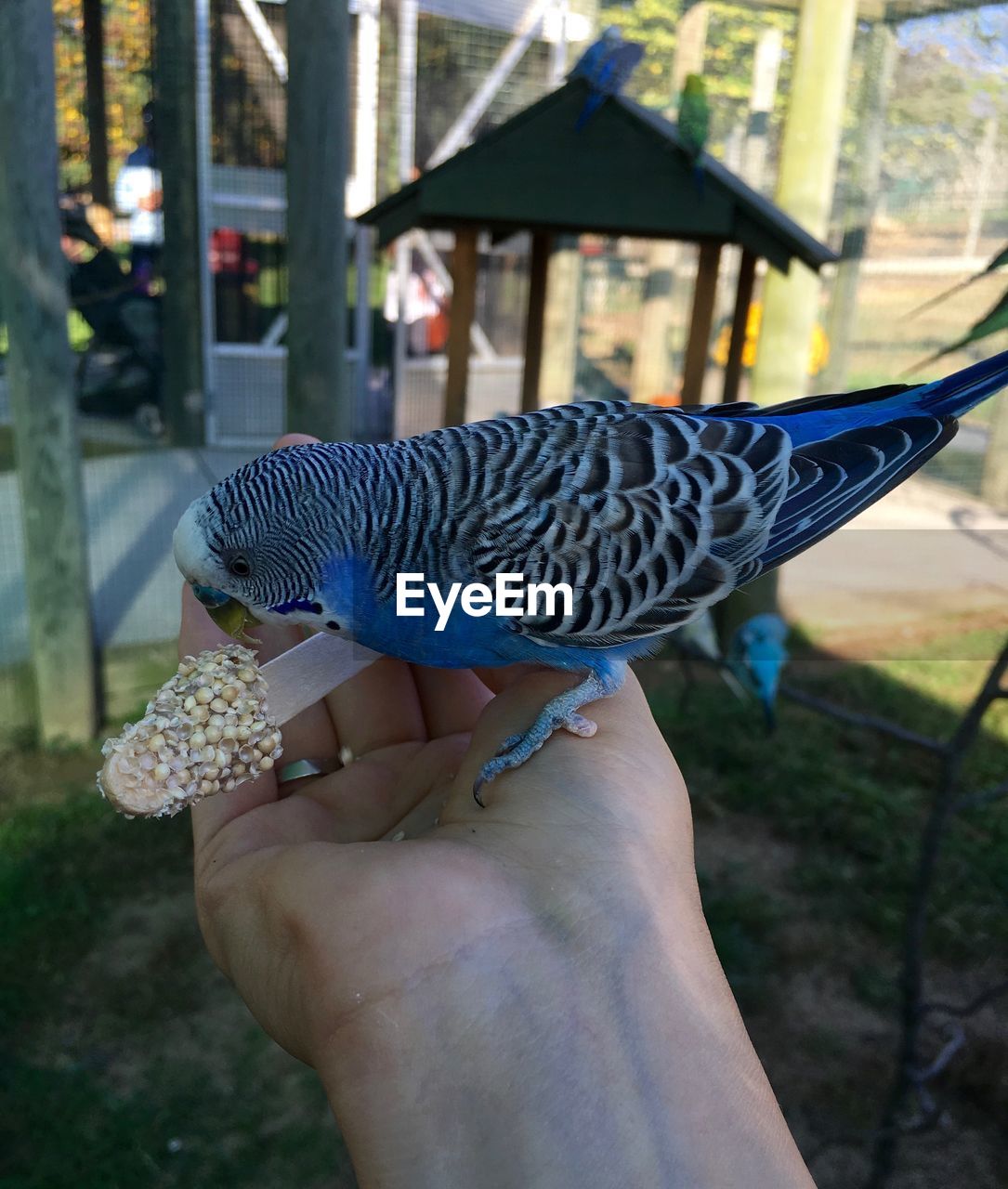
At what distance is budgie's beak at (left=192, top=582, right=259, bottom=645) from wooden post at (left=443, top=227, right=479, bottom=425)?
2.02 metres

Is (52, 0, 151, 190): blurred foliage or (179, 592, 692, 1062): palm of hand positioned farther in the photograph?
(52, 0, 151, 190): blurred foliage

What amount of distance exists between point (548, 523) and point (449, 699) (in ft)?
2.05

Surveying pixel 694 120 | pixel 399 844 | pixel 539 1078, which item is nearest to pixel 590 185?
pixel 694 120

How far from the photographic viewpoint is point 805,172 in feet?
13.8

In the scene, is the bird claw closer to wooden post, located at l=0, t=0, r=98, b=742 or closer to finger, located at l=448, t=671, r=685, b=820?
finger, located at l=448, t=671, r=685, b=820

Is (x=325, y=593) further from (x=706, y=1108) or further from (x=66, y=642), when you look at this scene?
(x=66, y=642)

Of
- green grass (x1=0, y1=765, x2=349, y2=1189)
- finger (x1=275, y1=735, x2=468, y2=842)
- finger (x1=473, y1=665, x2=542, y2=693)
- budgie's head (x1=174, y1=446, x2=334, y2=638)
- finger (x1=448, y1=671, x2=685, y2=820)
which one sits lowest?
green grass (x1=0, y1=765, x2=349, y2=1189)

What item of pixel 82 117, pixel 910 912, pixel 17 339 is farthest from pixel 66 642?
pixel 910 912

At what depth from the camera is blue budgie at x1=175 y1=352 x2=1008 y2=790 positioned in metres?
1.63

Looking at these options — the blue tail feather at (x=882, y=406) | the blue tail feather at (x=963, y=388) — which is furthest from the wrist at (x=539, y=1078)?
the blue tail feather at (x=963, y=388)

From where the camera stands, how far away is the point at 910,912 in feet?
7.80

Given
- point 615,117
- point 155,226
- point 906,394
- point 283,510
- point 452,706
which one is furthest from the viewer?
point 155,226

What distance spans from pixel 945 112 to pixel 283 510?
14.2 ft

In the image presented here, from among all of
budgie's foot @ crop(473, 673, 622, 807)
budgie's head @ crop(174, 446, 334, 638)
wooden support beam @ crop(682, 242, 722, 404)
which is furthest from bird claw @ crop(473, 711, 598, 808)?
wooden support beam @ crop(682, 242, 722, 404)
